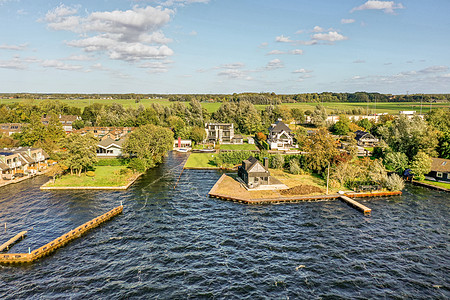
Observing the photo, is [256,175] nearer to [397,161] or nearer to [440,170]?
[397,161]

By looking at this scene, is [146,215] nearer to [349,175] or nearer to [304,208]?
[304,208]

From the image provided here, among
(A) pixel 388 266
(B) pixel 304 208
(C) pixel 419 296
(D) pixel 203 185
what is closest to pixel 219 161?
(D) pixel 203 185

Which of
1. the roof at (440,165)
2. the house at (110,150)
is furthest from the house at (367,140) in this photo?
the house at (110,150)

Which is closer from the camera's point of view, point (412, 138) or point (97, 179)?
point (97, 179)

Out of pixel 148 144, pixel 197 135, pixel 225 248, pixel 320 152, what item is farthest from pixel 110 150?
pixel 225 248

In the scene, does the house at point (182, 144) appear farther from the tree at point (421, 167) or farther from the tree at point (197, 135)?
the tree at point (421, 167)

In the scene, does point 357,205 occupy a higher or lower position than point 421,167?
lower
